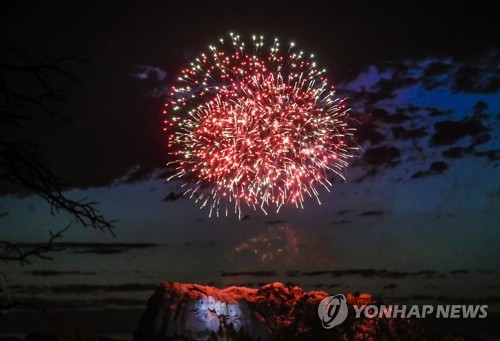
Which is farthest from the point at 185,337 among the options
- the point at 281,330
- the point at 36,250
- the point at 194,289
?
the point at 36,250

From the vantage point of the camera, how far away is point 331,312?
3575cm

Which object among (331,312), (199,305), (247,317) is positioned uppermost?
(331,312)

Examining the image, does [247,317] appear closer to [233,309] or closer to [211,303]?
[233,309]

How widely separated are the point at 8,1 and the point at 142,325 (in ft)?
88.3

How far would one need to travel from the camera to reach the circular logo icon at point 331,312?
35500mm

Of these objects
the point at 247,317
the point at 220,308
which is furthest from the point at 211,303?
the point at 247,317

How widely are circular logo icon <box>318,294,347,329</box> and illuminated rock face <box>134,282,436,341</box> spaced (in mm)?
249

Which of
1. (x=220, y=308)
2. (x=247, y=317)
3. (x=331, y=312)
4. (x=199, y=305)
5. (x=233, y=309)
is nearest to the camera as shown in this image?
(x=199, y=305)

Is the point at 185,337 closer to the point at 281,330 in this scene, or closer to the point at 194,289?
the point at 194,289

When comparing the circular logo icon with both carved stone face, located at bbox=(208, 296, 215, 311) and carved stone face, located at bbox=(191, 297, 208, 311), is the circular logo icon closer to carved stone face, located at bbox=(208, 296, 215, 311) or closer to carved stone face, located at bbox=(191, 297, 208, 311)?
carved stone face, located at bbox=(208, 296, 215, 311)

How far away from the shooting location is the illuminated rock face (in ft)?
107

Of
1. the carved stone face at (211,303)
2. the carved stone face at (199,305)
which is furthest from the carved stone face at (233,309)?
the carved stone face at (199,305)

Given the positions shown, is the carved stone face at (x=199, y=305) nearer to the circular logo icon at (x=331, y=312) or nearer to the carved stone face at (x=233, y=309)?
the carved stone face at (x=233, y=309)

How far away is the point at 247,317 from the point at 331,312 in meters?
5.15
